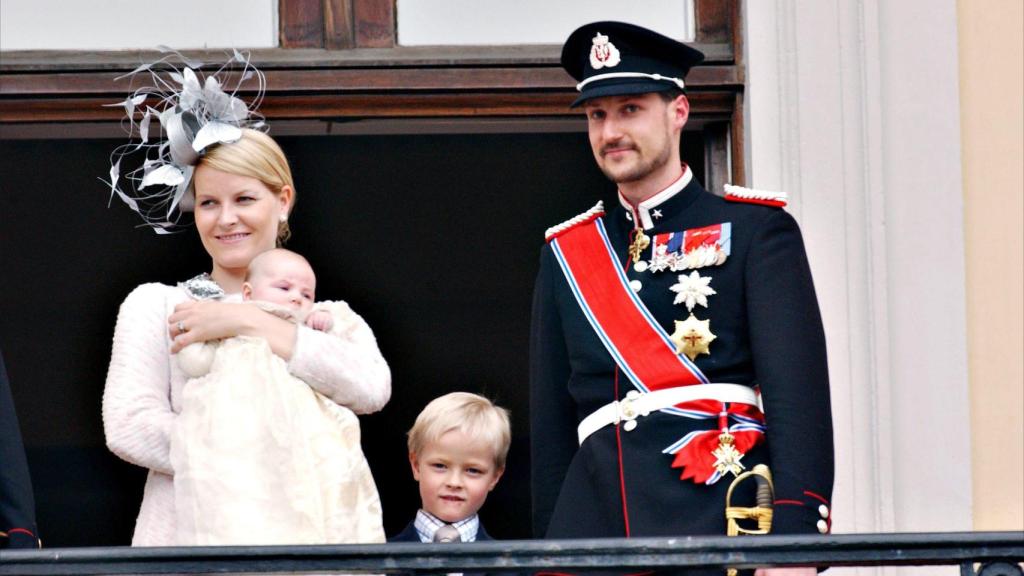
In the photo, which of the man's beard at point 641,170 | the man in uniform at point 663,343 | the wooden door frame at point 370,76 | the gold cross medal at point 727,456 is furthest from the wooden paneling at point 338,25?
the gold cross medal at point 727,456

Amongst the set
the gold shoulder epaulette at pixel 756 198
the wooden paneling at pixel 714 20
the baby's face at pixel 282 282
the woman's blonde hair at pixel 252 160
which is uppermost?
the wooden paneling at pixel 714 20

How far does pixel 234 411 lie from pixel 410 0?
6.16ft

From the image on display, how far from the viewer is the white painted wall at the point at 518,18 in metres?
5.57

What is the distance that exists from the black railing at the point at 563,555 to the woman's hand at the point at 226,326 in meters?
0.72

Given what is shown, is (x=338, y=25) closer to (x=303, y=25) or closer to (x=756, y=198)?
(x=303, y=25)

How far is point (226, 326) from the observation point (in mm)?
4105

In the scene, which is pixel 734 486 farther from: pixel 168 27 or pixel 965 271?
pixel 168 27

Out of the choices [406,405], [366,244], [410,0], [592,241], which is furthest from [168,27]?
[406,405]

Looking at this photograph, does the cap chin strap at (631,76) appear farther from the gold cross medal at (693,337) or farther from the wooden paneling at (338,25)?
the wooden paneling at (338,25)

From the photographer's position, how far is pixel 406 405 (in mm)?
8109

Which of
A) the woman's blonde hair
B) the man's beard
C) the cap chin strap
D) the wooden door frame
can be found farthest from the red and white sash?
the wooden door frame

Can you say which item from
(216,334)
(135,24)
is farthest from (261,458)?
(135,24)

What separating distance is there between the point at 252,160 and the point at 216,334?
435mm

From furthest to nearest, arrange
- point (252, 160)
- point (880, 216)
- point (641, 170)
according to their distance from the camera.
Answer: point (880, 216) < point (252, 160) < point (641, 170)
